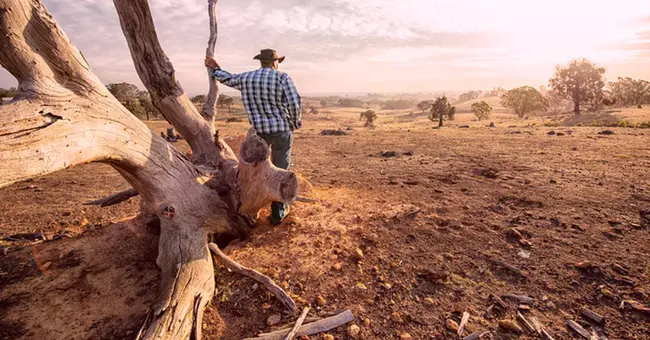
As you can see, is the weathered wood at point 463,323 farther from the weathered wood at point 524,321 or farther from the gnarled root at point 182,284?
the gnarled root at point 182,284

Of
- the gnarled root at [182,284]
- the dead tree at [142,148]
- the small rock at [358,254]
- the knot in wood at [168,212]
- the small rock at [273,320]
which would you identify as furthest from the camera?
the small rock at [358,254]

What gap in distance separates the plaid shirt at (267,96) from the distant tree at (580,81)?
49250 millimetres

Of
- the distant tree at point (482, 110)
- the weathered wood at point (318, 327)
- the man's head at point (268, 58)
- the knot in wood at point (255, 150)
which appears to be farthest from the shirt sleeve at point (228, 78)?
the distant tree at point (482, 110)

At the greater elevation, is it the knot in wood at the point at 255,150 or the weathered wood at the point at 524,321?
the knot in wood at the point at 255,150

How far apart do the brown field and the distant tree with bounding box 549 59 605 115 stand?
45963mm

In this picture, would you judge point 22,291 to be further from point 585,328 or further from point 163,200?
point 585,328

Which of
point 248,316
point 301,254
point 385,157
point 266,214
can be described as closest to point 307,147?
point 385,157

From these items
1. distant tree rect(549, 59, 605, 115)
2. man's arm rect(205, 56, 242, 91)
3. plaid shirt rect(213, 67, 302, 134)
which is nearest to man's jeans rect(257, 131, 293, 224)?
plaid shirt rect(213, 67, 302, 134)

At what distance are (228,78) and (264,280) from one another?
2525 millimetres

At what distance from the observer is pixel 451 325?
252 centimetres

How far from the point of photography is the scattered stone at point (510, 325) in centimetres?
247

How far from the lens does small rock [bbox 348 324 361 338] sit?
8.04ft

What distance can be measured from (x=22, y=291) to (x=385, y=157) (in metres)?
8.37

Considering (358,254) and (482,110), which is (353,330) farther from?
(482,110)
